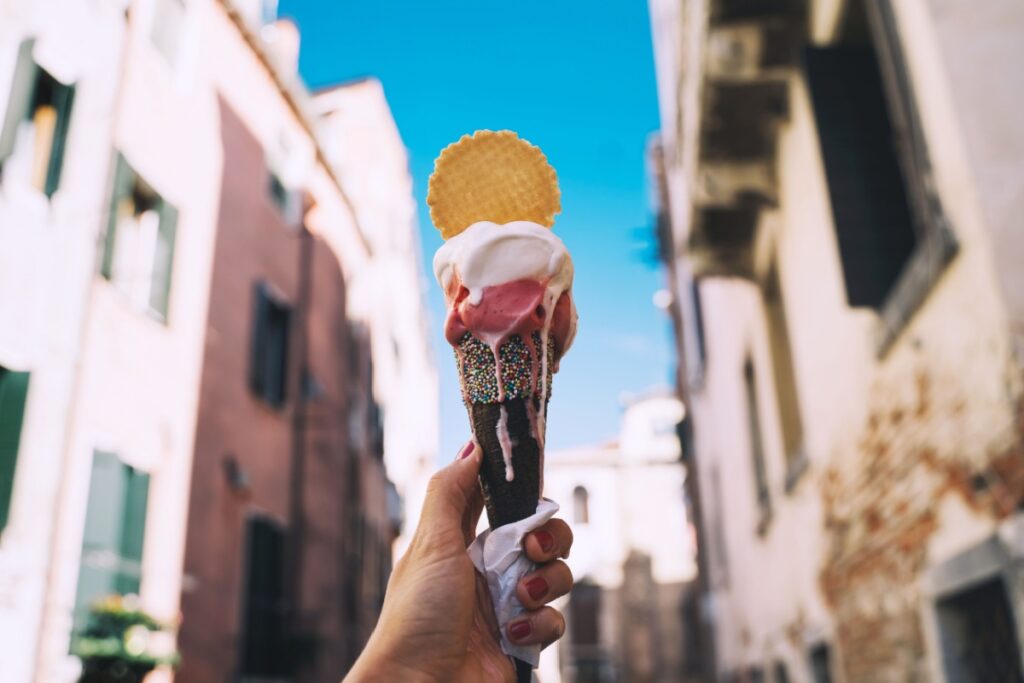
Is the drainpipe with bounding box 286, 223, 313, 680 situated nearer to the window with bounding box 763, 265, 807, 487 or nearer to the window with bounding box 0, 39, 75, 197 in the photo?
the window with bounding box 763, 265, 807, 487

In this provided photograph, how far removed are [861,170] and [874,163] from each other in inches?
6.5

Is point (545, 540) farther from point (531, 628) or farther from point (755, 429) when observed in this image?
point (755, 429)

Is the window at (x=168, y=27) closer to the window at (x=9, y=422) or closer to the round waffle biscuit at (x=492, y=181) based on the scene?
the window at (x=9, y=422)

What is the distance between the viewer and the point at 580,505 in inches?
1582

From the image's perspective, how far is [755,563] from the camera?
11398 millimetres

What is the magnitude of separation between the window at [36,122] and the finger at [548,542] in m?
4.85

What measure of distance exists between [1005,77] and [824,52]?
2.30 meters

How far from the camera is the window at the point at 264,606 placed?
10312 millimetres

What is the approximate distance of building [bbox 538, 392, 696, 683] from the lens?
36.4 metres

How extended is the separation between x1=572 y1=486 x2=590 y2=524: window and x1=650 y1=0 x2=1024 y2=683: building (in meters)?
28.8

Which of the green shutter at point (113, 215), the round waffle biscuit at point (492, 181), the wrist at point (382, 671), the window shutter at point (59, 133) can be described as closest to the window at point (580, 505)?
the green shutter at point (113, 215)

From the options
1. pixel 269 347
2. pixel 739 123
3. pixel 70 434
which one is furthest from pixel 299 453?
pixel 739 123

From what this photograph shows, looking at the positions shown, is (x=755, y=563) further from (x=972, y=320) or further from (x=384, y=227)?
(x=384, y=227)

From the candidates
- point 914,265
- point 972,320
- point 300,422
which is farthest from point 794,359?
point 300,422
